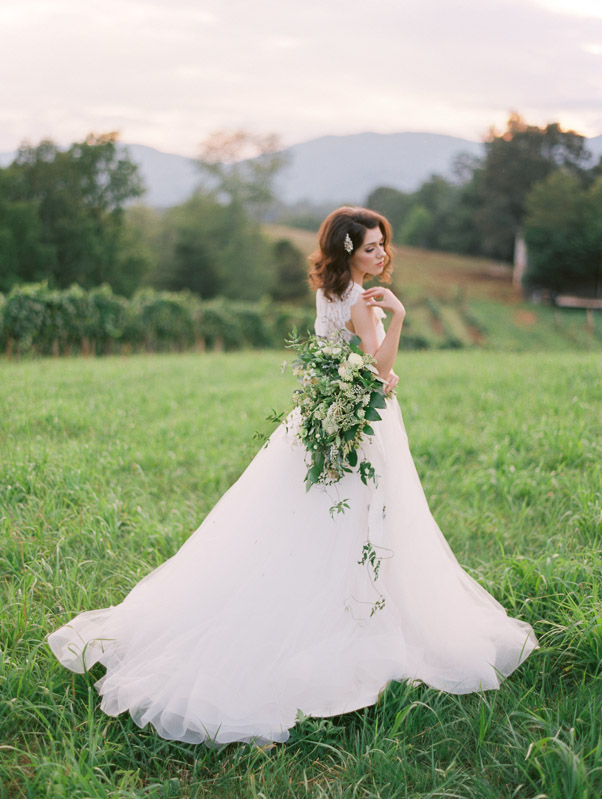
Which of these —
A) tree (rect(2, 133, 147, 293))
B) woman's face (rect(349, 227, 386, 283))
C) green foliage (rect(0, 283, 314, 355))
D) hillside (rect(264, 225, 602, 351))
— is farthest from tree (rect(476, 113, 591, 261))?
woman's face (rect(349, 227, 386, 283))

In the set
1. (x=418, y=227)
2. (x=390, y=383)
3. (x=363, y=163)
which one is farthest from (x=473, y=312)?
(x=390, y=383)

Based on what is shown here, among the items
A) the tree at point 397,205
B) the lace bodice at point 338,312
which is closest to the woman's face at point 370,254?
the lace bodice at point 338,312

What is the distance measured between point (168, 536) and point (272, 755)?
1.94 meters

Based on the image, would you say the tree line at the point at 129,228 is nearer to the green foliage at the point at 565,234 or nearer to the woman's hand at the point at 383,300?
the green foliage at the point at 565,234

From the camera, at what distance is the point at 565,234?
1315 inches

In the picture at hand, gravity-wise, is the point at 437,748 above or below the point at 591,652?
below

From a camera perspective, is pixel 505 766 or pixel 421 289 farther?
pixel 421 289

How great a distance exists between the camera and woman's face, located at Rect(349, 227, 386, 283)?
3.15m

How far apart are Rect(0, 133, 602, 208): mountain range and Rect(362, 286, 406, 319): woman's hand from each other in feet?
24.4

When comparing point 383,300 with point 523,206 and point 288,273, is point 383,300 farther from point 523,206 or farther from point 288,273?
point 288,273

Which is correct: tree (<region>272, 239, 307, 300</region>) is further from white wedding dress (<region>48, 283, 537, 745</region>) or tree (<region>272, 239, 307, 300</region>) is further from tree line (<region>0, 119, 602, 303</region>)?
white wedding dress (<region>48, 283, 537, 745</region>)

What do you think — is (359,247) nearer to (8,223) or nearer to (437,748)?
(437,748)

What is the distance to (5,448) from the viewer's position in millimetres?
5363

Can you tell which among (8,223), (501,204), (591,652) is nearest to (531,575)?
(591,652)
